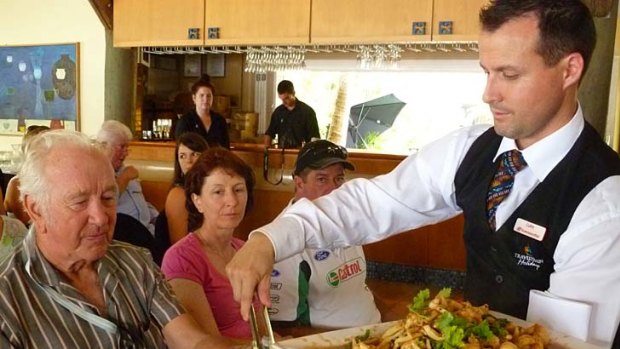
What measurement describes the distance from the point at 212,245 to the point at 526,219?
130 cm

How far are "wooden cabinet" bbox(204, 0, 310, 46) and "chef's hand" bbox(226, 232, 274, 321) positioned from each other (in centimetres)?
479

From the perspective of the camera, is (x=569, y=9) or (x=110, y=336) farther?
(x=110, y=336)

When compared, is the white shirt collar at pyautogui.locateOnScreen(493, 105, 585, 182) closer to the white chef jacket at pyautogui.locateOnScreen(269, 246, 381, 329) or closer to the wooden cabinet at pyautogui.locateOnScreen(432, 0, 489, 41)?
the white chef jacket at pyautogui.locateOnScreen(269, 246, 381, 329)

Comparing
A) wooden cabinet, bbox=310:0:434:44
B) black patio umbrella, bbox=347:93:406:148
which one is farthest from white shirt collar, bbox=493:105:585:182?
black patio umbrella, bbox=347:93:406:148

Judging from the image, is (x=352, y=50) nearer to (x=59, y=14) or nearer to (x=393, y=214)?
(x=59, y=14)

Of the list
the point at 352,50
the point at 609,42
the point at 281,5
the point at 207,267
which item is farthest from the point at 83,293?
the point at 352,50

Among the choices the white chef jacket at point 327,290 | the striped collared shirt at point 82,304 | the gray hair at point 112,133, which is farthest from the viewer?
the gray hair at point 112,133

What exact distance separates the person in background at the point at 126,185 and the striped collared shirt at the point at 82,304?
186cm

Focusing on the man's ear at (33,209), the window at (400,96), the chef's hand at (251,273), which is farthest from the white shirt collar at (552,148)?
the window at (400,96)

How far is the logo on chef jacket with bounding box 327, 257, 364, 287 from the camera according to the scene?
2334mm

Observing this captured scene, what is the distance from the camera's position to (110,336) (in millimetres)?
1513

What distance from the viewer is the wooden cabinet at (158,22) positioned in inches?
247

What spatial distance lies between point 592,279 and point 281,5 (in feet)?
16.7

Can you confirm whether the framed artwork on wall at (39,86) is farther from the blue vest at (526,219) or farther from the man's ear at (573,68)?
the man's ear at (573,68)
